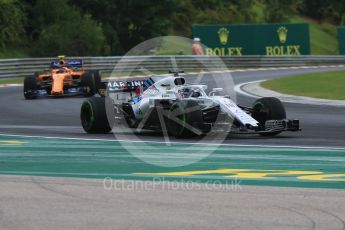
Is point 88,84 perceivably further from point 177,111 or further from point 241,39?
point 241,39

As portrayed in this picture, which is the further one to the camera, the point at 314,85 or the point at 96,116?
the point at 314,85

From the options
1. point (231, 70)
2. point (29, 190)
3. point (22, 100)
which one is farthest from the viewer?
point (231, 70)

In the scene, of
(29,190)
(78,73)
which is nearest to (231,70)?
(78,73)

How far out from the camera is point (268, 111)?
600 inches

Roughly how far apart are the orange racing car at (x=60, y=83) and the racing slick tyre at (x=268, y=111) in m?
12.1

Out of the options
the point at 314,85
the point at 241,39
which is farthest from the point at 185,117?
the point at 241,39

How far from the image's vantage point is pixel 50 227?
749cm

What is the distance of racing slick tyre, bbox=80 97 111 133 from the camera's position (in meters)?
16.2

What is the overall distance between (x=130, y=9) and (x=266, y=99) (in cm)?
3833

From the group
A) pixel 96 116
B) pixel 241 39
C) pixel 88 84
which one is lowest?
pixel 241 39

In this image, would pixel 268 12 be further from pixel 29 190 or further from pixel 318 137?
pixel 29 190

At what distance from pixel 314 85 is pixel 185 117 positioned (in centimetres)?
1463

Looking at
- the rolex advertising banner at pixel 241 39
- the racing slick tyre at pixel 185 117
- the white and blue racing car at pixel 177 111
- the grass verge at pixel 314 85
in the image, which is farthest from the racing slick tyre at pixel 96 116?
the rolex advertising banner at pixel 241 39

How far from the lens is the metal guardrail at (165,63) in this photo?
3762cm
